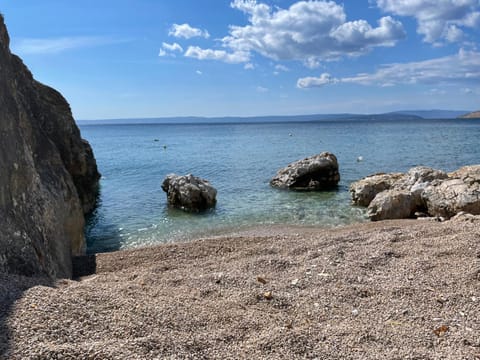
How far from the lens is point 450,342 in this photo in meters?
4.77

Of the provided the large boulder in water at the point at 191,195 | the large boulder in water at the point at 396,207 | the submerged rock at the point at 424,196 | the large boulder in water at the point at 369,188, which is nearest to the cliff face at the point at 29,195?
the large boulder in water at the point at 191,195

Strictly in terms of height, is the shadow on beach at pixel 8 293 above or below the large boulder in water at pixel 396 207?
above

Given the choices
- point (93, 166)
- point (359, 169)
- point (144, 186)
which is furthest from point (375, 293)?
point (359, 169)

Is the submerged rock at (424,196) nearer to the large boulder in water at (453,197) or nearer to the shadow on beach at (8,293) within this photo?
the large boulder in water at (453,197)

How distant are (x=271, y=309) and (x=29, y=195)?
18.0 feet

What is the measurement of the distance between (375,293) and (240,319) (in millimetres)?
2372

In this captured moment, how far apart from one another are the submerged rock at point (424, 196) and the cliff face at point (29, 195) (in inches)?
455

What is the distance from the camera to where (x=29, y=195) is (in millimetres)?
7891

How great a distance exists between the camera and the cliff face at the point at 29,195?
6562 millimetres

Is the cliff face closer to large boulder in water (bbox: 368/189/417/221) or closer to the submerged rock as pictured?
large boulder in water (bbox: 368/189/417/221)

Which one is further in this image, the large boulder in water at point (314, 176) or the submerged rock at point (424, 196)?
the large boulder in water at point (314, 176)

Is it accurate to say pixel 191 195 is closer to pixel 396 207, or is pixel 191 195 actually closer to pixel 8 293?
pixel 396 207

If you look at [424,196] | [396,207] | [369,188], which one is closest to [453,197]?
[424,196]

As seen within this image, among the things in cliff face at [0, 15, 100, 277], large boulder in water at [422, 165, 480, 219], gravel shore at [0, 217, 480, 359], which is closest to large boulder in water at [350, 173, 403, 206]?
large boulder in water at [422, 165, 480, 219]
